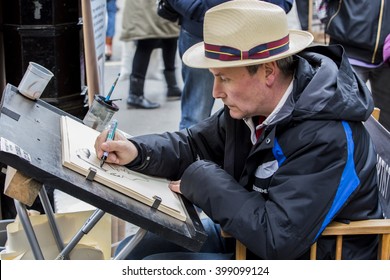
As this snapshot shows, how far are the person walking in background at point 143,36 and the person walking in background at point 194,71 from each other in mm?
1988

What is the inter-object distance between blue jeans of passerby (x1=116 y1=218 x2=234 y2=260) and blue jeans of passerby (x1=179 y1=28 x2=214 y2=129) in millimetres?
1949

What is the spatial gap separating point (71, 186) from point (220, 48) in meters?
0.67

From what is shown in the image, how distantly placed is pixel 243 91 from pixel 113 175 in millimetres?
512

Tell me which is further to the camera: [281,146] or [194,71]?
[194,71]

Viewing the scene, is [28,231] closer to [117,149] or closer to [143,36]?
[117,149]

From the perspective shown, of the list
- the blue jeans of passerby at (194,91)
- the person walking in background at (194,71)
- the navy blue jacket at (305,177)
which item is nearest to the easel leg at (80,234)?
the navy blue jacket at (305,177)

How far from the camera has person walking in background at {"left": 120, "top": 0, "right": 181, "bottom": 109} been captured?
21.9 ft

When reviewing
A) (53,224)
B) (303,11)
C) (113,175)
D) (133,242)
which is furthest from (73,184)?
(303,11)

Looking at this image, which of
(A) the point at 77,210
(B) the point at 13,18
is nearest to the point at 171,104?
(B) the point at 13,18

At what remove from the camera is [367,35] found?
4.12 metres

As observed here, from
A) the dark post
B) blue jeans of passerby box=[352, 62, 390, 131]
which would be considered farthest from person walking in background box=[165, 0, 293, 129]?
the dark post

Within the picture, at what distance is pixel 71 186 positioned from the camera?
6.96 ft

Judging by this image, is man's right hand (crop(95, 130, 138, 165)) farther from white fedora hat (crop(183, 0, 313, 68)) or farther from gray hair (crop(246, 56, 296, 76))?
gray hair (crop(246, 56, 296, 76))
